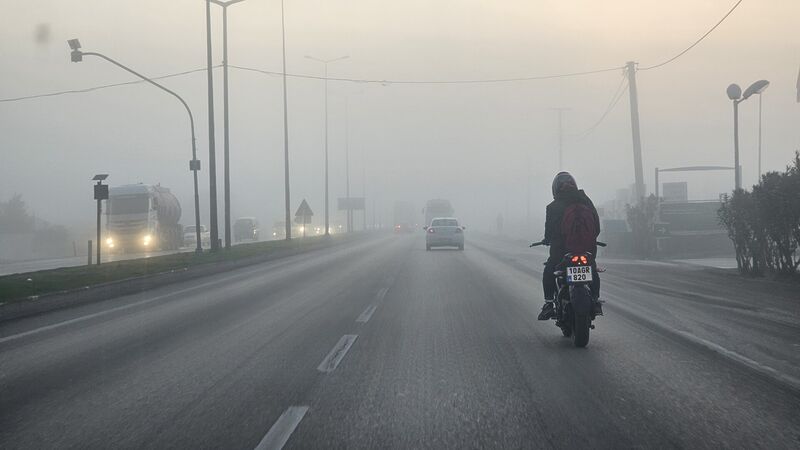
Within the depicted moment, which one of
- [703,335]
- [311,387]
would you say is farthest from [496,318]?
[311,387]

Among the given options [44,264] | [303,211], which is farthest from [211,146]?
Result: [303,211]

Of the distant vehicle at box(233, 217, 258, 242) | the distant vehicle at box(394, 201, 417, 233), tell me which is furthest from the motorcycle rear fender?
the distant vehicle at box(394, 201, 417, 233)

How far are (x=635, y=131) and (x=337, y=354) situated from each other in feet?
105

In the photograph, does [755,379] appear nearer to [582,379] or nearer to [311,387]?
[582,379]

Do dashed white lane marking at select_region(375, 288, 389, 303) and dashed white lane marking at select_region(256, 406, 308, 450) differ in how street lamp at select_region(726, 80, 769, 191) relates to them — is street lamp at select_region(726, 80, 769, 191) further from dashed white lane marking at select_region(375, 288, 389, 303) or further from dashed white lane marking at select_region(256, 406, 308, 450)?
dashed white lane marking at select_region(256, 406, 308, 450)

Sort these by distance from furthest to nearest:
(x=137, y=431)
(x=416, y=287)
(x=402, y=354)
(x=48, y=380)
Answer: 1. (x=416, y=287)
2. (x=402, y=354)
3. (x=48, y=380)
4. (x=137, y=431)

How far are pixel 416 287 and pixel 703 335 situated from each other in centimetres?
799

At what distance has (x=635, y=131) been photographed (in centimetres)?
3672

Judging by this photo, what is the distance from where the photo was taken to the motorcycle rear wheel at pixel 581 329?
808 centimetres

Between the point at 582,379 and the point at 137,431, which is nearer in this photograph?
the point at 137,431

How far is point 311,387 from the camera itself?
6238mm

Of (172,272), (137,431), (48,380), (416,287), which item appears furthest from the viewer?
(172,272)

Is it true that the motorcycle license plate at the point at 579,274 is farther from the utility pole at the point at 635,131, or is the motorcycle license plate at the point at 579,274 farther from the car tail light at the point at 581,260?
the utility pole at the point at 635,131

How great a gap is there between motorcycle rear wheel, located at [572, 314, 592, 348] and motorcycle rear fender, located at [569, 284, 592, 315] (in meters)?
0.08
